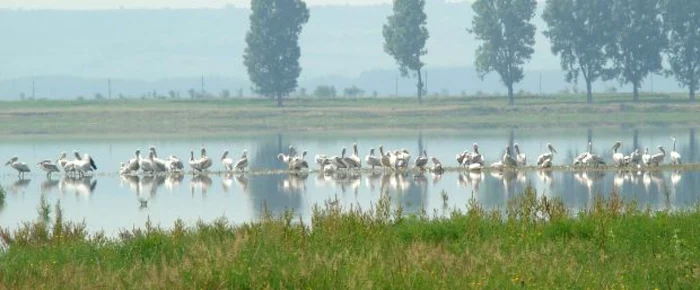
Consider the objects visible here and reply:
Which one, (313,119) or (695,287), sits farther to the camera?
(313,119)

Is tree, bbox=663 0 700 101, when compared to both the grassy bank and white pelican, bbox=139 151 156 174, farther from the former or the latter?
white pelican, bbox=139 151 156 174

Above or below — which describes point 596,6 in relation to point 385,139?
above

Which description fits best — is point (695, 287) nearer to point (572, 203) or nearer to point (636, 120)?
point (572, 203)

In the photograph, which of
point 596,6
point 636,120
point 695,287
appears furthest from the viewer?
point 596,6

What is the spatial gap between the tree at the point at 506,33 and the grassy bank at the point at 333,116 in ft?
12.0

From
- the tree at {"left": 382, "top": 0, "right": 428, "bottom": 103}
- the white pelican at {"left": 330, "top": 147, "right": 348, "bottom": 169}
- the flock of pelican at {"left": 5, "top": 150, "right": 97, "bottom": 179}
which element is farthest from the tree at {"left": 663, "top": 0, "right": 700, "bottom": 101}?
the flock of pelican at {"left": 5, "top": 150, "right": 97, "bottom": 179}

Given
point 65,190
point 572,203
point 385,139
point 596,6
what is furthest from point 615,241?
point 596,6

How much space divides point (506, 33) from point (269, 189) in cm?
7499

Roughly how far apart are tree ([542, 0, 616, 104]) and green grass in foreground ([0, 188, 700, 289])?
90.4 m

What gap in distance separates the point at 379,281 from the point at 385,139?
65059mm

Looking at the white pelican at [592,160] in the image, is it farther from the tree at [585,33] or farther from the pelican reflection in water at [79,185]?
the tree at [585,33]

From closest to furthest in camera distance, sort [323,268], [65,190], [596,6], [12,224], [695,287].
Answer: [695,287], [323,268], [12,224], [65,190], [596,6]

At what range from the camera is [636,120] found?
9950cm

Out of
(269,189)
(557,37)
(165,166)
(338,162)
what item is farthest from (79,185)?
(557,37)
